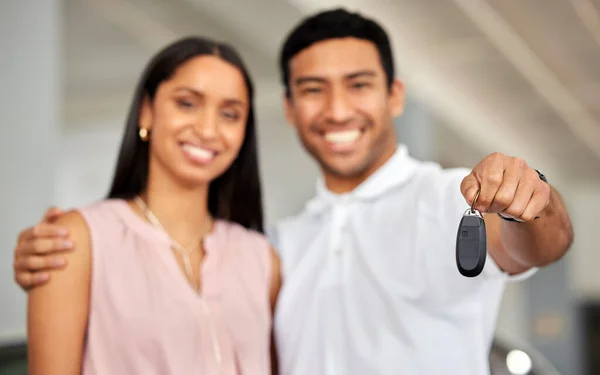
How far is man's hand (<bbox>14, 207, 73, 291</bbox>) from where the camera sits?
1354mm

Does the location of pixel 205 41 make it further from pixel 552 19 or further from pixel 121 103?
pixel 121 103

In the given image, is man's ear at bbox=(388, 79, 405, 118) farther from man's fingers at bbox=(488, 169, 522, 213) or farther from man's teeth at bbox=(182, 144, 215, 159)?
man's fingers at bbox=(488, 169, 522, 213)

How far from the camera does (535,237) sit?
3.82ft

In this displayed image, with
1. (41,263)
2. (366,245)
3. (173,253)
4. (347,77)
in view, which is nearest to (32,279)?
(41,263)

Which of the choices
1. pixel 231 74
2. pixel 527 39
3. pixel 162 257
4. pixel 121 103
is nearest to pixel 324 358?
pixel 162 257

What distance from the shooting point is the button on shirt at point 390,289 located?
4.79ft

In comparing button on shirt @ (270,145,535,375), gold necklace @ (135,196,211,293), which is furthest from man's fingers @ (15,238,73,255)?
button on shirt @ (270,145,535,375)

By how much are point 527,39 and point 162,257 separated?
100 inches

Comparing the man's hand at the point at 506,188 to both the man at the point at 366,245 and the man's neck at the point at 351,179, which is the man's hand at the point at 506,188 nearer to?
the man at the point at 366,245

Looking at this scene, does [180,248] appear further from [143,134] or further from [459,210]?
[459,210]

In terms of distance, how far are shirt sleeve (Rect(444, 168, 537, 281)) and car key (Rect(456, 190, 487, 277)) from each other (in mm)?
368

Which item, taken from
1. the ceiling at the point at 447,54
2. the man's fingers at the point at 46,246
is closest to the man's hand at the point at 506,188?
the man's fingers at the point at 46,246

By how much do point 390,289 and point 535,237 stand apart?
0.42 metres

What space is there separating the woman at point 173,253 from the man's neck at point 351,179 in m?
0.18
